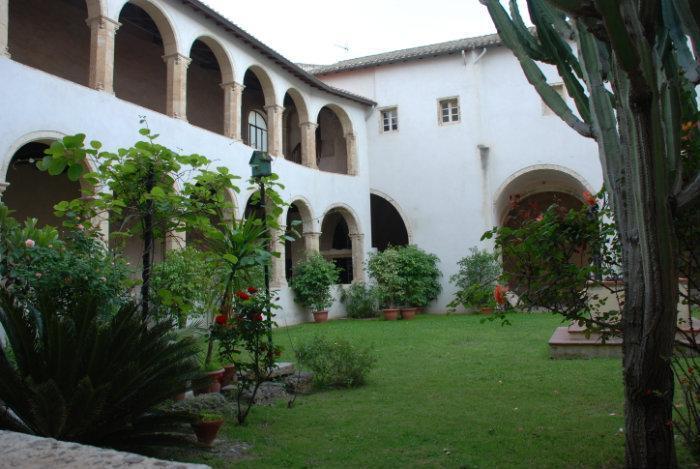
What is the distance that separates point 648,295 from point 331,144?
18.7 meters

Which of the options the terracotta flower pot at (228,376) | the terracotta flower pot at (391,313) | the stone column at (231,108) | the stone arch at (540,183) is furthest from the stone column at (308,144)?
the terracotta flower pot at (228,376)

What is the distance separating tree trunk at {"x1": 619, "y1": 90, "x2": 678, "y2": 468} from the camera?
3.00 metres

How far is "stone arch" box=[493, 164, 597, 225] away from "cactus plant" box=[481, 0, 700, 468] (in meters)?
13.1

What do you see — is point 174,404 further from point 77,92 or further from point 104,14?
point 104,14

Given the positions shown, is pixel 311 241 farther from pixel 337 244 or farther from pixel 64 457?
pixel 64 457

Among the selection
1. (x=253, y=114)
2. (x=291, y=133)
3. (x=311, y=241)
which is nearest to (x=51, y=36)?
(x=253, y=114)

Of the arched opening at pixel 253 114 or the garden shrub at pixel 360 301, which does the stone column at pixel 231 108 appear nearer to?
the arched opening at pixel 253 114

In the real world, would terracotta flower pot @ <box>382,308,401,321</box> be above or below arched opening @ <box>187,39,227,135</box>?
below

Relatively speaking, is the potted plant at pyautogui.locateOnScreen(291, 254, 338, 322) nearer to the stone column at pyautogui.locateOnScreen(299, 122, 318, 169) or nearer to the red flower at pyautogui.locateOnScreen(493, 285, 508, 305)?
the stone column at pyautogui.locateOnScreen(299, 122, 318, 169)

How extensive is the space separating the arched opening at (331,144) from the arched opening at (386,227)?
401 cm

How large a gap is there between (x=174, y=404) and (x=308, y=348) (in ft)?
6.88

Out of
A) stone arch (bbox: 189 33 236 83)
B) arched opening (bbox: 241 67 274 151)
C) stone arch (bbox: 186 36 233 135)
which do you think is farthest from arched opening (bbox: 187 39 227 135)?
stone arch (bbox: 189 33 236 83)

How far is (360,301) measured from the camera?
18.1m

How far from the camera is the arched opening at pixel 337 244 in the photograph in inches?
839
